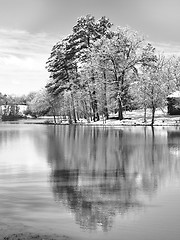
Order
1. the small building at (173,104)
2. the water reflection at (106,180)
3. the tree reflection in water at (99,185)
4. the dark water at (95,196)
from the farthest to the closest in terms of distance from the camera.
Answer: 1. the small building at (173,104)
2. the water reflection at (106,180)
3. the tree reflection in water at (99,185)
4. the dark water at (95,196)

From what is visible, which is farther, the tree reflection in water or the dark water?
the tree reflection in water

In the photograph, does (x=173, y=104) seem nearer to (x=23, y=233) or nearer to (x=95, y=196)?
(x=95, y=196)

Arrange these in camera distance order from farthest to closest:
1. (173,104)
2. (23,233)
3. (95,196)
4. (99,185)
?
(173,104), (99,185), (95,196), (23,233)

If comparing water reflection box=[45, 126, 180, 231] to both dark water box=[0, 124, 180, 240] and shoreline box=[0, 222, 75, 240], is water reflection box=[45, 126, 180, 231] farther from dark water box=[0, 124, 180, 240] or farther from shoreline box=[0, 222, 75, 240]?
shoreline box=[0, 222, 75, 240]

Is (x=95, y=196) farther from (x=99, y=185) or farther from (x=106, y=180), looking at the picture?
(x=106, y=180)

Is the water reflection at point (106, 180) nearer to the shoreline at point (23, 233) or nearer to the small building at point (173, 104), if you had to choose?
the shoreline at point (23, 233)

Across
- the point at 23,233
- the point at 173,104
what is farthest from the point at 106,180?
the point at 173,104

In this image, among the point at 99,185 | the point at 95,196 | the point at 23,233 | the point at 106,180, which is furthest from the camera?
the point at 106,180

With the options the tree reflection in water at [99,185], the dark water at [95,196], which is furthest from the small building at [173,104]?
the dark water at [95,196]

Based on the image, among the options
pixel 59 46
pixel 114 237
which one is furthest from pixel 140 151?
pixel 59 46

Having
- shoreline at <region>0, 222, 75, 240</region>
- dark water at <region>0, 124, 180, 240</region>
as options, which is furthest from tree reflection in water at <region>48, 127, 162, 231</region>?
shoreline at <region>0, 222, 75, 240</region>

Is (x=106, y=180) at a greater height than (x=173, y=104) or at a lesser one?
lesser

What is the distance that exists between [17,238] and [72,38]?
5958 centimetres

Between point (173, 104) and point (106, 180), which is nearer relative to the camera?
point (106, 180)
